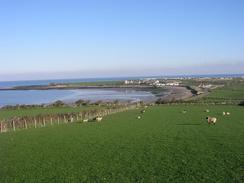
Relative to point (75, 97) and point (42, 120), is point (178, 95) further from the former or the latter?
point (42, 120)

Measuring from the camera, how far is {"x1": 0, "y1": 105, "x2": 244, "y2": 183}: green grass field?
19.4 metres

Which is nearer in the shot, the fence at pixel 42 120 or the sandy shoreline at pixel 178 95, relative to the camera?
the fence at pixel 42 120

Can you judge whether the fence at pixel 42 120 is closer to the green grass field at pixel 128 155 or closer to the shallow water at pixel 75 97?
the green grass field at pixel 128 155

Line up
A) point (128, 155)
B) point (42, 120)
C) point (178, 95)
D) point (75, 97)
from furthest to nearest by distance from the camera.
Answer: point (75, 97) < point (178, 95) < point (42, 120) < point (128, 155)

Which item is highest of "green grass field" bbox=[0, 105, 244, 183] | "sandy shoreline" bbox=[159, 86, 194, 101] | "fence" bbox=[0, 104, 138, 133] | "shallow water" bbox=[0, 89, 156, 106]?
"green grass field" bbox=[0, 105, 244, 183]

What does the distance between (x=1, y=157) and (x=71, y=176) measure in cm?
780

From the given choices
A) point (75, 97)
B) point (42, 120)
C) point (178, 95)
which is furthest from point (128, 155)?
point (75, 97)

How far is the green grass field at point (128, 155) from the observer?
19.4m

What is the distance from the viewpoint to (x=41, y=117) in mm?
46531

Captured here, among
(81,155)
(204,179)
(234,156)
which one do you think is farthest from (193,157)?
(81,155)

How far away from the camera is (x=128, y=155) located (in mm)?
24141

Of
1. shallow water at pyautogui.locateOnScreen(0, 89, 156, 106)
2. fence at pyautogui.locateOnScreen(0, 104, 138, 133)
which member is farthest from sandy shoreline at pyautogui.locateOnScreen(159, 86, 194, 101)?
fence at pyautogui.locateOnScreen(0, 104, 138, 133)

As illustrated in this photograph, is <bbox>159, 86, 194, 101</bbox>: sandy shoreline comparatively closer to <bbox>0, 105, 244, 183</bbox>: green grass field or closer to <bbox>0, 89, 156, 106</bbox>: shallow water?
<bbox>0, 89, 156, 106</bbox>: shallow water

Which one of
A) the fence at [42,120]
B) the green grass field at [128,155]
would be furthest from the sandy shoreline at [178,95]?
the green grass field at [128,155]
